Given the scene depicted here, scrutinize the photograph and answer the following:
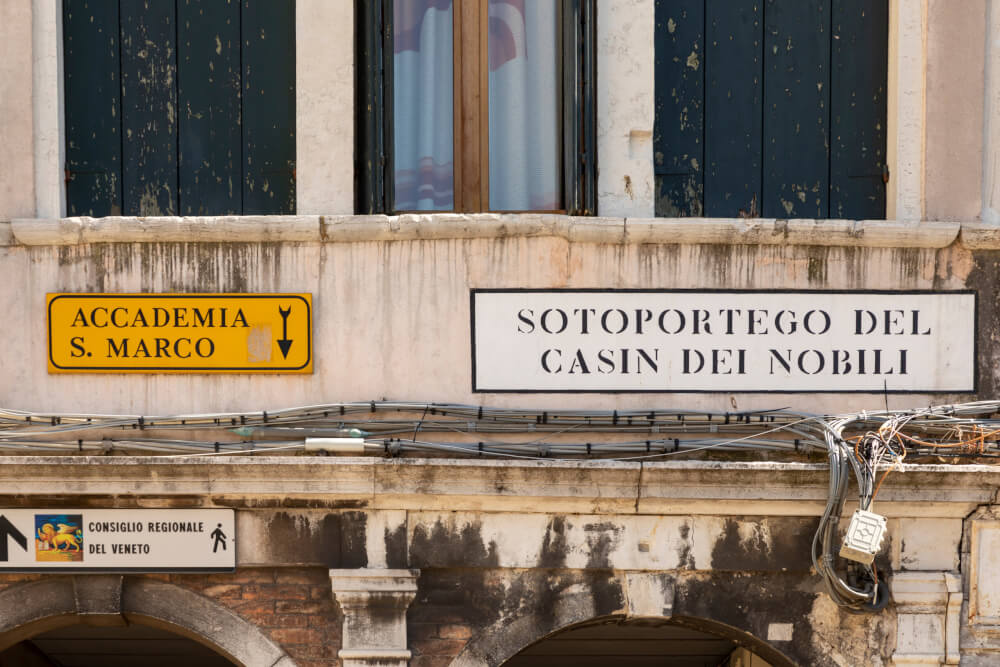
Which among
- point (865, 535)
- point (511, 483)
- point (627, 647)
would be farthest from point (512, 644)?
point (627, 647)

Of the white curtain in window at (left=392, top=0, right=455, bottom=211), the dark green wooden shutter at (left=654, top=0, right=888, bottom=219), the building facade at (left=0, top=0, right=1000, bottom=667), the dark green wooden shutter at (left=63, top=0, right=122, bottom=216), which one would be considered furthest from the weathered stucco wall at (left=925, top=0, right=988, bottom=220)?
the dark green wooden shutter at (left=63, top=0, right=122, bottom=216)

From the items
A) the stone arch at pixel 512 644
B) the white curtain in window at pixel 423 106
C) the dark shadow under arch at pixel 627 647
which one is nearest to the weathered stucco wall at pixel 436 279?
the white curtain in window at pixel 423 106

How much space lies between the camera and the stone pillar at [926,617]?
5391 millimetres

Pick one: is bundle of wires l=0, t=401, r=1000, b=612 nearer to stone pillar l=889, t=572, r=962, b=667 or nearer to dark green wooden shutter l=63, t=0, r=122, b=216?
stone pillar l=889, t=572, r=962, b=667

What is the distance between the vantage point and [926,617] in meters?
5.41

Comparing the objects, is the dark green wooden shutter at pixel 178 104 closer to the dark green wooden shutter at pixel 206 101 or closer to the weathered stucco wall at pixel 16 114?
the dark green wooden shutter at pixel 206 101

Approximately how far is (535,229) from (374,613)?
80.2 inches

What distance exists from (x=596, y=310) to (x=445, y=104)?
1.41m

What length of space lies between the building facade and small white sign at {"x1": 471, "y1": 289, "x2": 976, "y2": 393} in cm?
2

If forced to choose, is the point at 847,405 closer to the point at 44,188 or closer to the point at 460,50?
the point at 460,50

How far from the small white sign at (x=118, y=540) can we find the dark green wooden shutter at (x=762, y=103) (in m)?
2.88

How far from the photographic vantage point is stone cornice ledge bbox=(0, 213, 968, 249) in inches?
216

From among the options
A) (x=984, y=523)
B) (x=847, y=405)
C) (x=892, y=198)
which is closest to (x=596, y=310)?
(x=847, y=405)

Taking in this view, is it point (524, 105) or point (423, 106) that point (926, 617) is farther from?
point (423, 106)
